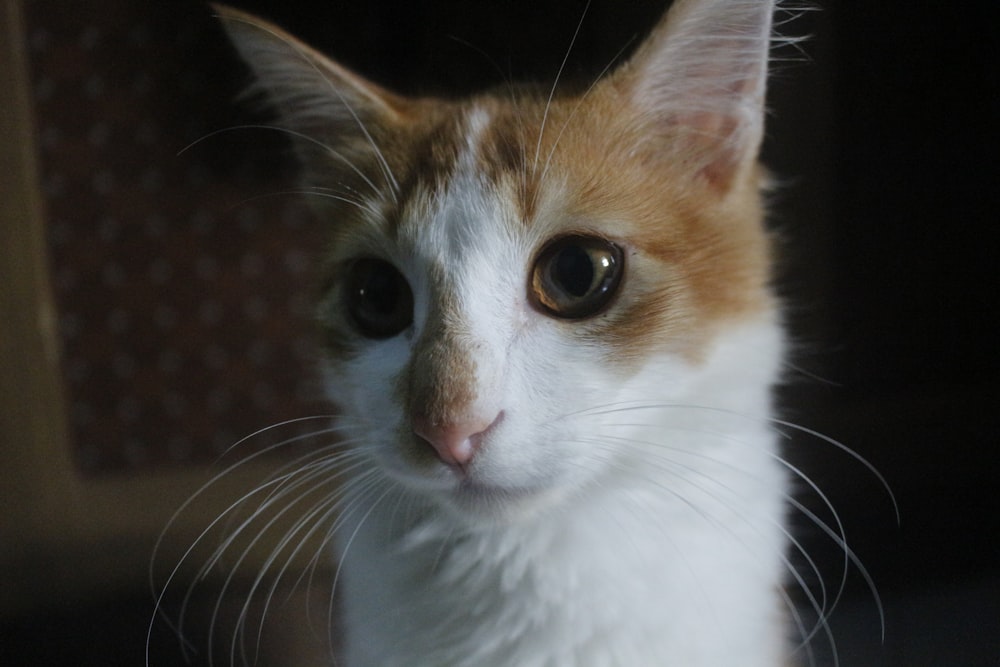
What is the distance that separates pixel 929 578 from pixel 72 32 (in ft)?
3.22

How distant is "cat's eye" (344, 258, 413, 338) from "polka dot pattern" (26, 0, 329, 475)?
109 millimetres

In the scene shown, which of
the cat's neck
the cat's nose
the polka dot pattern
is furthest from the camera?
the polka dot pattern

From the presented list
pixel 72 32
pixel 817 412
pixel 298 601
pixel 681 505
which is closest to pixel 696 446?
pixel 681 505

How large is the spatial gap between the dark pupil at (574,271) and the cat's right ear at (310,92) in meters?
0.23

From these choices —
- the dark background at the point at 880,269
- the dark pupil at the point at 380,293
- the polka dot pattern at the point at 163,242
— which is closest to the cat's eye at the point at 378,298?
the dark pupil at the point at 380,293

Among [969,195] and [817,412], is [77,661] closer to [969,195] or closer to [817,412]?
[817,412]

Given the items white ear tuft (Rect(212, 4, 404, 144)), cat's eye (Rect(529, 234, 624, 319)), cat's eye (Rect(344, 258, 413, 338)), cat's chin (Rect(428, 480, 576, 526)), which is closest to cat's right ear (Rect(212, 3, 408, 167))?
white ear tuft (Rect(212, 4, 404, 144))

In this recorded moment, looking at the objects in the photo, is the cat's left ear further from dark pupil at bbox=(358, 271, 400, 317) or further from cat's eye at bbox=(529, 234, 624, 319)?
dark pupil at bbox=(358, 271, 400, 317)

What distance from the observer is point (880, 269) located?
796 mm

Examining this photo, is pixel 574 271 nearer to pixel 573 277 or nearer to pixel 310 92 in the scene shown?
pixel 573 277

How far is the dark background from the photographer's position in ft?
2.43

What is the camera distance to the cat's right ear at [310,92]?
71cm

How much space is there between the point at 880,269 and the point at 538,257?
0.40m

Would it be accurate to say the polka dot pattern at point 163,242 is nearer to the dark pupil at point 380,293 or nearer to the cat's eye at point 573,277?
the dark pupil at point 380,293
